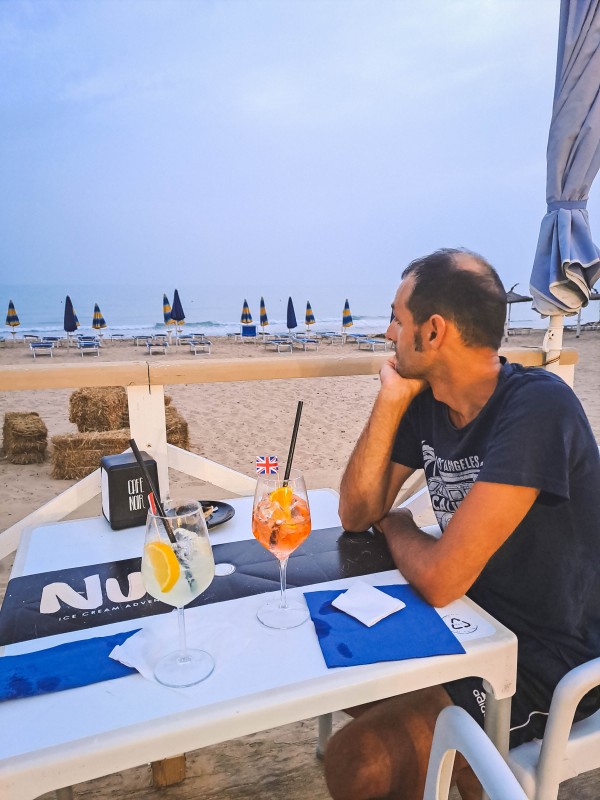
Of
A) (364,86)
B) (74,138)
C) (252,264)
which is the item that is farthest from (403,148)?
(252,264)

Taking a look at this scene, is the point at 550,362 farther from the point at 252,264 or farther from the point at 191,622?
the point at 252,264

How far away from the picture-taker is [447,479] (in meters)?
1.33

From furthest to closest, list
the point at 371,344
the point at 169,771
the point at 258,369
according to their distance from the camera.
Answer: the point at 371,344, the point at 258,369, the point at 169,771

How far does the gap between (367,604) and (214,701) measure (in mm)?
358

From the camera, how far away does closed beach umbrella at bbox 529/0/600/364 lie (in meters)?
2.17

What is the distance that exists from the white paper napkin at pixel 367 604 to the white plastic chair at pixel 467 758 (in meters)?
0.18

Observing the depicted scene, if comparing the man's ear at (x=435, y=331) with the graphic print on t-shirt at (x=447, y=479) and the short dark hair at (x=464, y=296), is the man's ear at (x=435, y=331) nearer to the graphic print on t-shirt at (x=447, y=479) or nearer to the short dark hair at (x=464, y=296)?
the short dark hair at (x=464, y=296)

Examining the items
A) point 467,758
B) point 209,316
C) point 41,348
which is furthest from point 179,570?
point 209,316

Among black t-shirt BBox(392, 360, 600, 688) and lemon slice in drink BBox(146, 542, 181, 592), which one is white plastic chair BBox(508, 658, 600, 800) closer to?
black t-shirt BBox(392, 360, 600, 688)

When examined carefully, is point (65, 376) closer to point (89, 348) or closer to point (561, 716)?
point (561, 716)

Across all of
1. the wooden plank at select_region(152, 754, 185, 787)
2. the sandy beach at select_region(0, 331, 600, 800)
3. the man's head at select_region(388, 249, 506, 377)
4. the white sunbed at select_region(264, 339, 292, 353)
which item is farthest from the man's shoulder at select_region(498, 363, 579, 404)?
the white sunbed at select_region(264, 339, 292, 353)

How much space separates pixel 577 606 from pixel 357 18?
19.9m

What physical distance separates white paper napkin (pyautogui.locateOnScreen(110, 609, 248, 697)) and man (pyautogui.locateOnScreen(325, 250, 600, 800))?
395 mm

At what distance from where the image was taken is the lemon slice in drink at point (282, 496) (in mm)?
992
